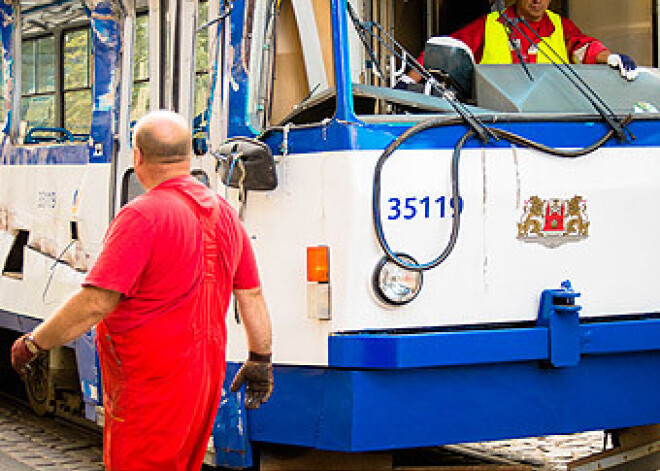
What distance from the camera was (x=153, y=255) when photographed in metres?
4.18

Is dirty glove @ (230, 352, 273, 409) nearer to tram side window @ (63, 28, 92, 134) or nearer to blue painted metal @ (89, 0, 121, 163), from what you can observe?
blue painted metal @ (89, 0, 121, 163)

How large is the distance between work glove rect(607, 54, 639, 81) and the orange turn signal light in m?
1.79

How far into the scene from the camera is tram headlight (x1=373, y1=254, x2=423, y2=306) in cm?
529

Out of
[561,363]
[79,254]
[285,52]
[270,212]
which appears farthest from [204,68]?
[561,363]

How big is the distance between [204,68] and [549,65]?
1.59 metres

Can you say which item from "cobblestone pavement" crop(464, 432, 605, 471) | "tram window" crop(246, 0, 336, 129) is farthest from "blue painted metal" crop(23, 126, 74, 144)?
"cobblestone pavement" crop(464, 432, 605, 471)

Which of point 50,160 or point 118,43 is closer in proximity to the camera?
point 118,43

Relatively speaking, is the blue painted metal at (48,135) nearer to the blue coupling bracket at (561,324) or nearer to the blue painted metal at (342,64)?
the blue painted metal at (342,64)

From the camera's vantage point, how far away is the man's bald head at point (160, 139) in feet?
14.3

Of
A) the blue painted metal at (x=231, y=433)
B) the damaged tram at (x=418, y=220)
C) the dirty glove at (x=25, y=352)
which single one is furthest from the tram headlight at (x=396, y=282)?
the dirty glove at (x=25, y=352)

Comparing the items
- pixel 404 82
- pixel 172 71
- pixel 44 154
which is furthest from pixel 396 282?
pixel 44 154

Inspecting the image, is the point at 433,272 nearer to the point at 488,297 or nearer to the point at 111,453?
the point at 488,297

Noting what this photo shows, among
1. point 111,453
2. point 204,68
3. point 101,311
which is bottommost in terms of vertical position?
point 111,453

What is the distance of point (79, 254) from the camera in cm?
699
